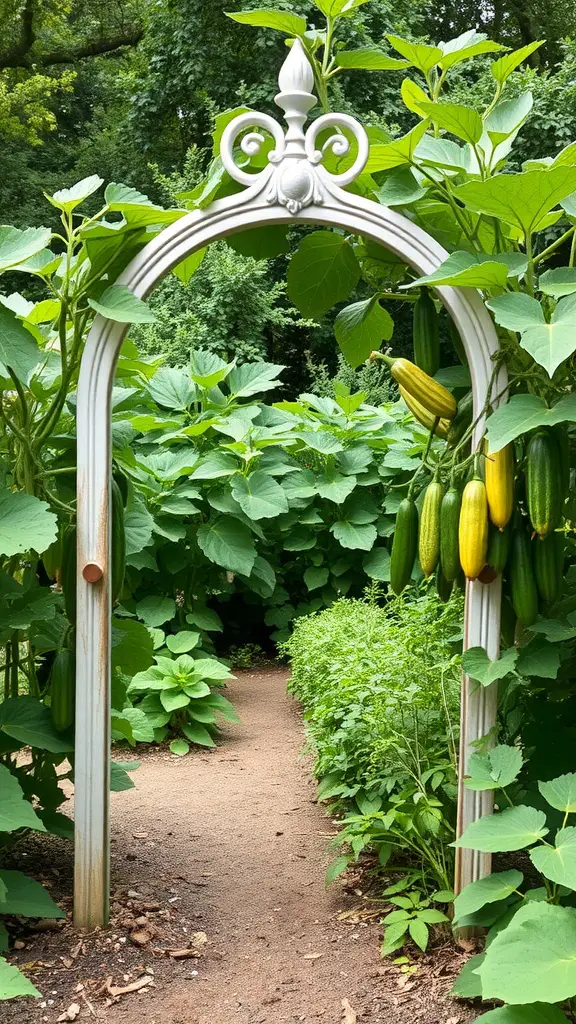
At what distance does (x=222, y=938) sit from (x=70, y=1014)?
541 mm

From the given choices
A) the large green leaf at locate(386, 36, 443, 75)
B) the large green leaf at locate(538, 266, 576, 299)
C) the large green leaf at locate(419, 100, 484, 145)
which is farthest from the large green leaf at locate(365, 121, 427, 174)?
the large green leaf at locate(538, 266, 576, 299)

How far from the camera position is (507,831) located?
193cm

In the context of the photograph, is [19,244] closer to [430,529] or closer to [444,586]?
[430,529]

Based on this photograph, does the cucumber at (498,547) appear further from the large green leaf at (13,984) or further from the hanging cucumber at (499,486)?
the large green leaf at (13,984)

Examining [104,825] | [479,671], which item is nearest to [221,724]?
[104,825]

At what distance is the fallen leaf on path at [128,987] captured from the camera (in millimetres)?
2191

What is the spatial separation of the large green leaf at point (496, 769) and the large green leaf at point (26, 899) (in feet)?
3.19

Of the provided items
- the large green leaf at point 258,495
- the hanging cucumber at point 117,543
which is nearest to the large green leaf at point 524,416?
the hanging cucumber at point 117,543

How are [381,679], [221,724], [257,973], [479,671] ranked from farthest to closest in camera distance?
[221,724] → [381,679] → [257,973] → [479,671]

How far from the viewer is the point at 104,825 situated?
2.44 m

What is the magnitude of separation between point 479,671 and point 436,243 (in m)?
1.00

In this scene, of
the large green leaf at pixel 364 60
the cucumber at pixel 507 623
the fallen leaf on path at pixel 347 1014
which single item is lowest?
the fallen leaf on path at pixel 347 1014

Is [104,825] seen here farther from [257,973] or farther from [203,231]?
[203,231]

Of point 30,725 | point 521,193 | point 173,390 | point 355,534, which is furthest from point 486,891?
point 173,390
